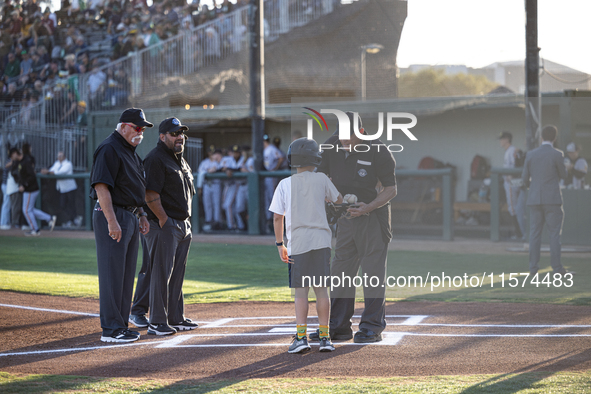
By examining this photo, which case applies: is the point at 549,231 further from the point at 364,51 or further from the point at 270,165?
the point at 364,51

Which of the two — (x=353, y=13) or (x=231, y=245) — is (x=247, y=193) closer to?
(x=231, y=245)

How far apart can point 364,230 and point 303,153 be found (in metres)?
1.03

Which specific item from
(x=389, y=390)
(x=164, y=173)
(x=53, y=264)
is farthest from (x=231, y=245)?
(x=389, y=390)

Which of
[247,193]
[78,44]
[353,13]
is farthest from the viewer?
[78,44]

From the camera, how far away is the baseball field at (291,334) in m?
4.69

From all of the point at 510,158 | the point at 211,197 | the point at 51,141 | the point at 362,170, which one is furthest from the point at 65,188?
the point at 362,170

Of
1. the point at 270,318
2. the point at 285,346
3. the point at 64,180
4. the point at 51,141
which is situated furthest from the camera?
the point at 51,141

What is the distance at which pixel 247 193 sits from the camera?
650 inches

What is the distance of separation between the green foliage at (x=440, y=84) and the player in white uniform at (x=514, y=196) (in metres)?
2.59

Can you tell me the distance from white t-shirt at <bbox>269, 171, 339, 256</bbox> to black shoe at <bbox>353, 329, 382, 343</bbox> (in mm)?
944

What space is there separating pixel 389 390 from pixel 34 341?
338 cm

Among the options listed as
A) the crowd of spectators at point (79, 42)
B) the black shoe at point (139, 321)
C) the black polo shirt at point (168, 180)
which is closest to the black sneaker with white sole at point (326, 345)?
the black polo shirt at point (168, 180)

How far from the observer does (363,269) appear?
20.2 ft

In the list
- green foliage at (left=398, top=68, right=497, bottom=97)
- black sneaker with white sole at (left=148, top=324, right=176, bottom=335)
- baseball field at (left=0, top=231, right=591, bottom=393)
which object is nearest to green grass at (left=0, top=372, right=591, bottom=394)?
baseball field at (left=0, top=231, right=591, bottom=393)
